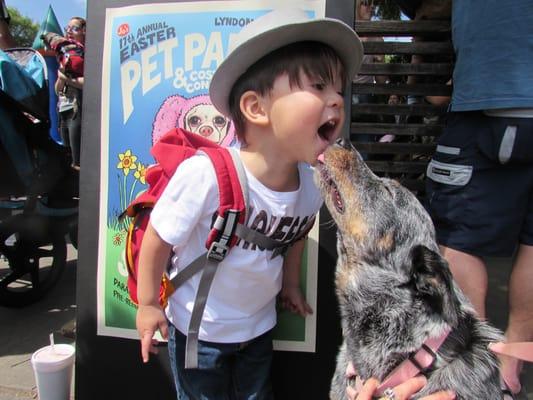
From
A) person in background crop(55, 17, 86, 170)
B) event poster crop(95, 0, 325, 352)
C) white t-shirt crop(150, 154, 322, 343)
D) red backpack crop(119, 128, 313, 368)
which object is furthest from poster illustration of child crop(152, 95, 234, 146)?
person in background crop(55, 17, 86, 170)

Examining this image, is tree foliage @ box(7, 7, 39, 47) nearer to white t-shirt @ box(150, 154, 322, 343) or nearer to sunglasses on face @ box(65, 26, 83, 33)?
sunglasses on face @ box(65, 26, 83, 33)

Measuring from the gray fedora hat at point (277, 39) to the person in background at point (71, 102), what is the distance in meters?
3.12

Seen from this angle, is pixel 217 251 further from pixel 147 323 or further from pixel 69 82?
pixel 69 82

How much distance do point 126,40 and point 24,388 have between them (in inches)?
95.4

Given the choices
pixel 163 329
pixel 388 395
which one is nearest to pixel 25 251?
pixel 163 329

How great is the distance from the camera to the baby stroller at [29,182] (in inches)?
136

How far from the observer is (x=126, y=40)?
2328mm

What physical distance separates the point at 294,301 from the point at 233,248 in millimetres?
618

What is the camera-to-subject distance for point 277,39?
5.22ft

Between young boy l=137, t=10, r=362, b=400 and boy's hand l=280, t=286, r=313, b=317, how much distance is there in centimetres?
19

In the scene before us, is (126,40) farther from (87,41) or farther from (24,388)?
(24,388)

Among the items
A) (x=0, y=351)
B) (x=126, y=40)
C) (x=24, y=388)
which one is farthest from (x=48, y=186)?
(x=126, y=40)

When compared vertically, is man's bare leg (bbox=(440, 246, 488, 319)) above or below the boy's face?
below

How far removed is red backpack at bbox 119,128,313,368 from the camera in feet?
5.40
